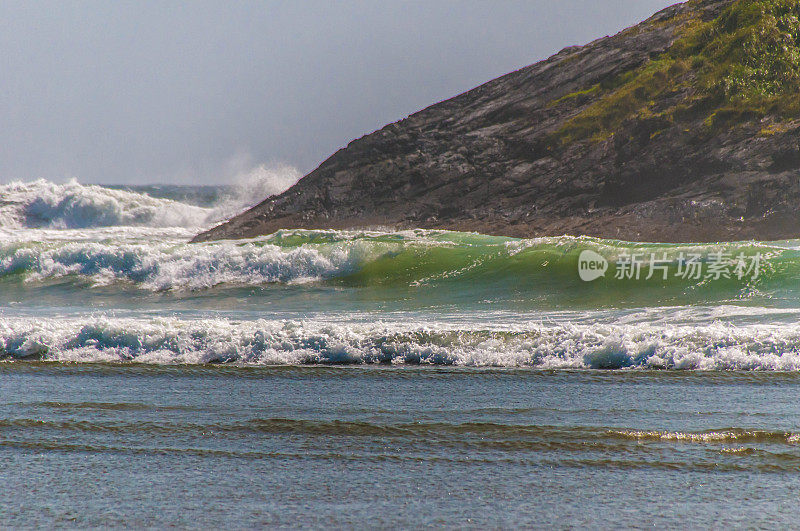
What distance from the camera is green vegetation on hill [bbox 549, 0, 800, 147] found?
27.6m

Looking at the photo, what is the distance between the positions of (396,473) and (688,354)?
4.12 m

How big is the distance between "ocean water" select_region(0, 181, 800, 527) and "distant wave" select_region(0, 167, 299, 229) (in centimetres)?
2798

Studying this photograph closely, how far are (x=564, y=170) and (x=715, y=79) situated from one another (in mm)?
6541

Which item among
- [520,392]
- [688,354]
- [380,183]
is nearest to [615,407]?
[520,392]

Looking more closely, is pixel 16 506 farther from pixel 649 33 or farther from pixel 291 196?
pixel 649 33

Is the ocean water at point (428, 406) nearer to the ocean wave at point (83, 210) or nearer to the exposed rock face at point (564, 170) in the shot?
the exposed rock face at point (564, 170)

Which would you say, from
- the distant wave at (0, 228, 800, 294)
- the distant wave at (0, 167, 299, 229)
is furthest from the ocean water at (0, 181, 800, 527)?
the distant wave at (0, 167, 299, 229)

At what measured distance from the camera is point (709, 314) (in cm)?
1031

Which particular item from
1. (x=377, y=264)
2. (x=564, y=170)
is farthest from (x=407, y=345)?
(x=564, y=170)

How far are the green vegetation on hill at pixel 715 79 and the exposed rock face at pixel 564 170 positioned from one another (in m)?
0.23

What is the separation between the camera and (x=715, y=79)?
2861 cm

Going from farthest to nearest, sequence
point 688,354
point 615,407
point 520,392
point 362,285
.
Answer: point 362,285, point 688,354, point 520,392, point 615,407

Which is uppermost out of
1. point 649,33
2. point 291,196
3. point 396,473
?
point 649,33

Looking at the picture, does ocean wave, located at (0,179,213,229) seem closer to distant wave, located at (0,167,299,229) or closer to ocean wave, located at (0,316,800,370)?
distant wave, located at (0,167,299,229)
